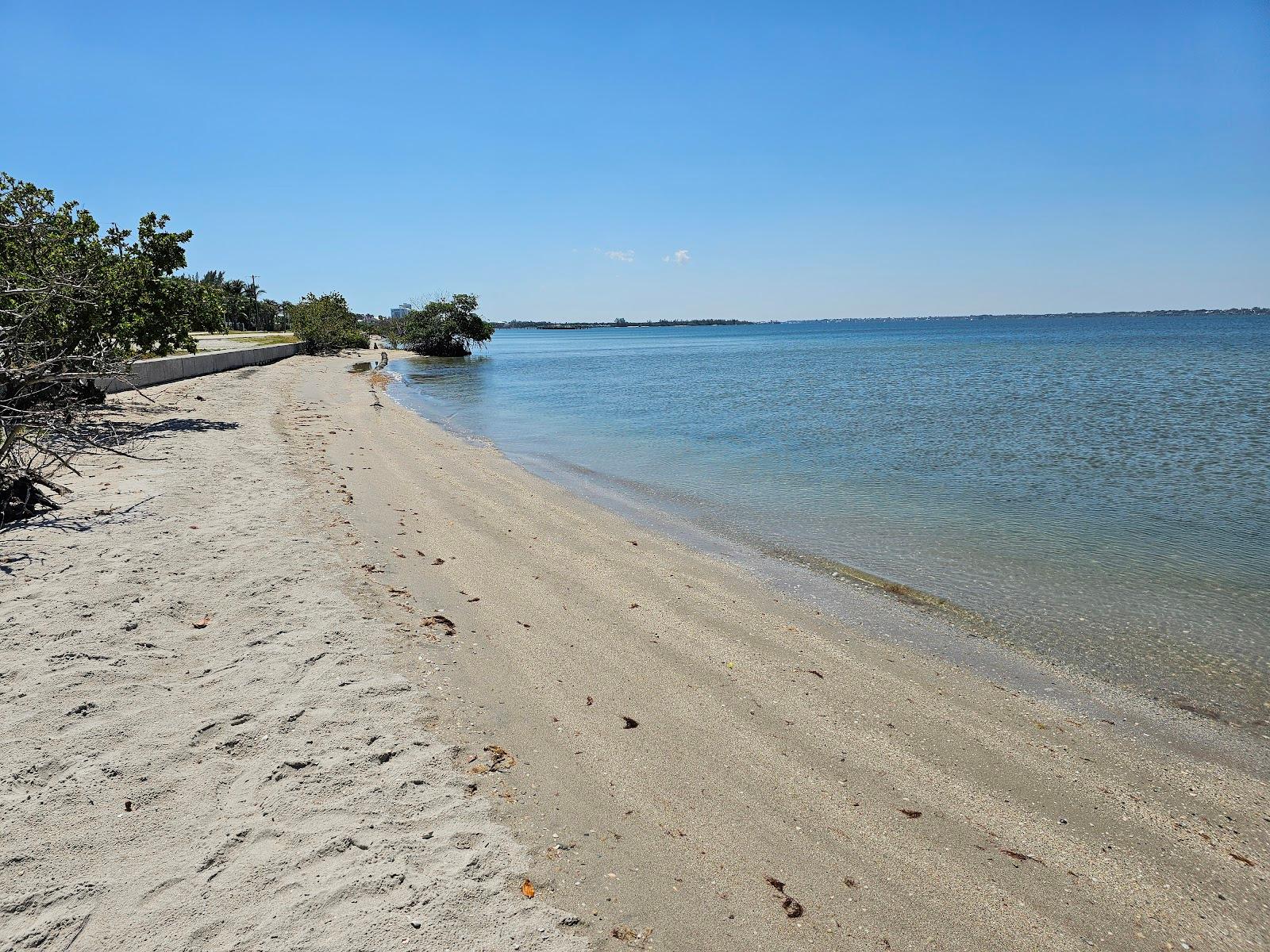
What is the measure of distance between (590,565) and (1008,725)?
A: 504 centimetres

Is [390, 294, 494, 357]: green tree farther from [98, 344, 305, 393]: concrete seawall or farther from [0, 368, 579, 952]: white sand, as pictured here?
[0, 368, 579, 952]: white sand

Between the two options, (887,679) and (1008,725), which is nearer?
(1008,725)

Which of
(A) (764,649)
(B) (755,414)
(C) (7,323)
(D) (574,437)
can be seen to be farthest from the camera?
(B) (755,414)

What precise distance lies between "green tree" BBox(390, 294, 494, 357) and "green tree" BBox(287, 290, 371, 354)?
7500 millimetres

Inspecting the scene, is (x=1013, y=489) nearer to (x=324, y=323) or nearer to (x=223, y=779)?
(x=223, y=779)

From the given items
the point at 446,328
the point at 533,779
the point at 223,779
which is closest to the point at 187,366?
the point at 223,779

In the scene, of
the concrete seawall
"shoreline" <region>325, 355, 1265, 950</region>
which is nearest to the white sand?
"shoreline" <region>325, 355, 1265, 950</region>

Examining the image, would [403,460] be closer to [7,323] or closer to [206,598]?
[7,323]

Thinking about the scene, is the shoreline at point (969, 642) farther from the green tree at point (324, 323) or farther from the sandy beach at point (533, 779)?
the green tree at point (324, 323)

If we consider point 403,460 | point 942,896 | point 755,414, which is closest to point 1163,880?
point 942,896

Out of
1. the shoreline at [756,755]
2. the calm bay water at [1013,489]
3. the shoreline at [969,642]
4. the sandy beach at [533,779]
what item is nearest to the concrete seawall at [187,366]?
the calm bay water at [1013,489]

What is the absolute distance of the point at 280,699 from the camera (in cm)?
480

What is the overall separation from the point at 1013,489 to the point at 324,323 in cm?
6396

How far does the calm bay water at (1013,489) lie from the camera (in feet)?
25.7
